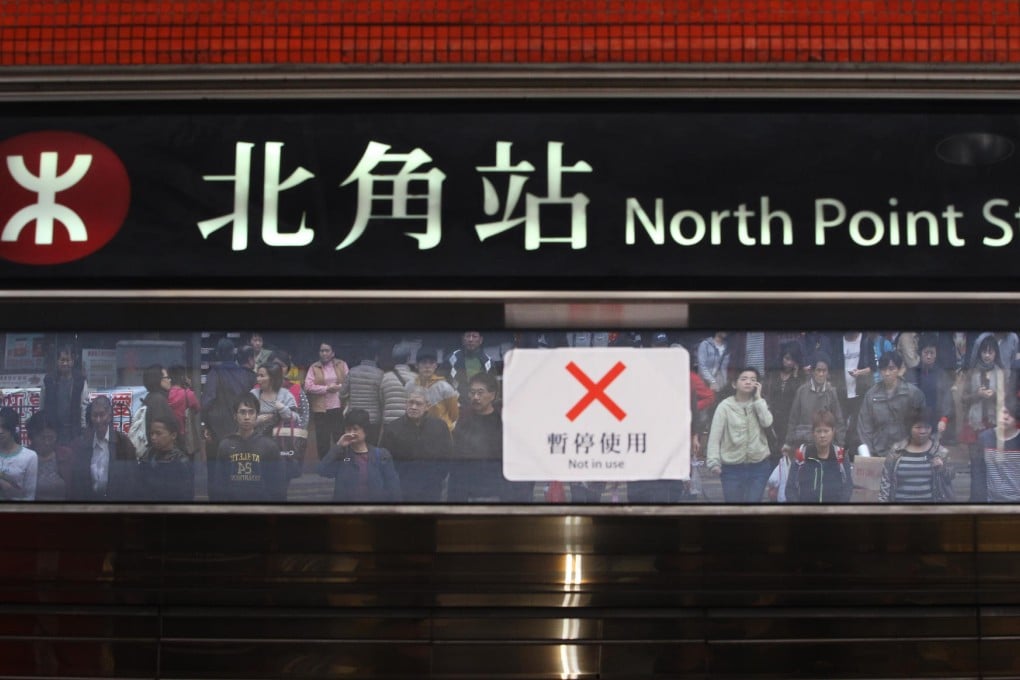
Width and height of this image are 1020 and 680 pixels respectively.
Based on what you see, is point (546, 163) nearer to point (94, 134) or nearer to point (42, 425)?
point (94, 134)

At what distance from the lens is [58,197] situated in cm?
567

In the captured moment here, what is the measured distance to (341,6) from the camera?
567cm

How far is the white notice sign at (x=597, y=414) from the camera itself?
5.50m

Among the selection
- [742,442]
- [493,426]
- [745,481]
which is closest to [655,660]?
[745,481]

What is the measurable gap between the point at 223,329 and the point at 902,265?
3.26m

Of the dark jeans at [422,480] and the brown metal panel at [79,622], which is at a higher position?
the dark jeans at [422,480]

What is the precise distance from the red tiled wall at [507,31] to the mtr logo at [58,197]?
42 centimetres

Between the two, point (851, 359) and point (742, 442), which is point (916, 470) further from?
point (742, 442)

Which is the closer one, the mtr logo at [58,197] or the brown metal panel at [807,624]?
the brown metal panel at [807,624]

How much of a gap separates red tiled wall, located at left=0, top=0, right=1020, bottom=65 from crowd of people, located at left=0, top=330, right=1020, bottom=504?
1360 mm

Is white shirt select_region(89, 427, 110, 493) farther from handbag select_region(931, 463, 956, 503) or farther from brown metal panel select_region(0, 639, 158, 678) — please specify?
handbag select_region(931, 463, 956, 503)

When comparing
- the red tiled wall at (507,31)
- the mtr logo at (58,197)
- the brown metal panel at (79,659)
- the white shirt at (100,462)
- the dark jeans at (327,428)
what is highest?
the red tiled wall at (507,31)

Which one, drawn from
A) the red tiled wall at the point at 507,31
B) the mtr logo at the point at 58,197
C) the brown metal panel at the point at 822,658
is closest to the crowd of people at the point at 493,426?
the mtr logo at the point at 58,197

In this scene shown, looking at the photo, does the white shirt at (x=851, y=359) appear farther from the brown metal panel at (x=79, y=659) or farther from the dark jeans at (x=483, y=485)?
the brown metal panel at (x=79, y=659)
